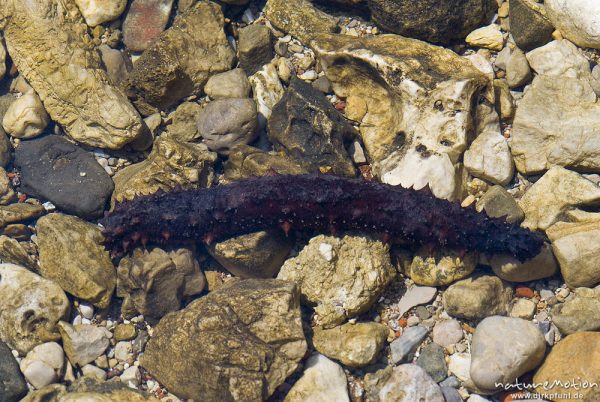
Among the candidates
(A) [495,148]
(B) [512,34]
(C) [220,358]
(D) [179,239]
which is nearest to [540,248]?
(A) [495,148]

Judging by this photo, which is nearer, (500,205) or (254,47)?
(500,205)

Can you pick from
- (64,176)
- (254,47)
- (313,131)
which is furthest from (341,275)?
(64,176)

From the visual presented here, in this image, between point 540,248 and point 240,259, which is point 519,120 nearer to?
point 540,248

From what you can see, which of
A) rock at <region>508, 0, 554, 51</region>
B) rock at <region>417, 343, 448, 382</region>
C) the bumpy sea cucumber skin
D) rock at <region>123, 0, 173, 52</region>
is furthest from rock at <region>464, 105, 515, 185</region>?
rock at <region>123, 0, 173, 52</region>

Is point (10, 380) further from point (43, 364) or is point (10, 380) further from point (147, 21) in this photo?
point (147, 21)

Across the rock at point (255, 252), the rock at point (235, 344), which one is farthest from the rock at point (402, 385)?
the rock at point (255, 252)

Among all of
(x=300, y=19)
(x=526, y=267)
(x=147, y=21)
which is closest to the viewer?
(x=526, y=267)

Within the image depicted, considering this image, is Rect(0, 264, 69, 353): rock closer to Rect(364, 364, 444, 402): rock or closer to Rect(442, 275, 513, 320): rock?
Rect(364, 364, 444, 402): rock
